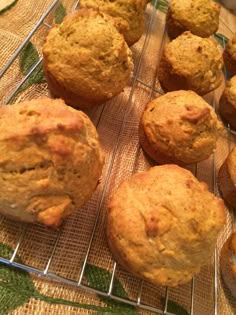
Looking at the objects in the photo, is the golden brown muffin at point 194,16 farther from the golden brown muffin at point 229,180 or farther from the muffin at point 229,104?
the golden brown muffin at point 229,180

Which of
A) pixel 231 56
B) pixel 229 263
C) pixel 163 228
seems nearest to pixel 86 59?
pixel 163 228

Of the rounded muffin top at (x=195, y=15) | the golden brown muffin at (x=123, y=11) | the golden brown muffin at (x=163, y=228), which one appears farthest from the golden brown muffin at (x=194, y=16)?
the golden brown muffin at (x=163, y=228)

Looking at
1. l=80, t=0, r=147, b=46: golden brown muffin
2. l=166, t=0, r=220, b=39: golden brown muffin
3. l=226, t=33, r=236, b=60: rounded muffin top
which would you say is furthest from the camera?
l=226, t=33, r=236, b=60: rounded muffin top

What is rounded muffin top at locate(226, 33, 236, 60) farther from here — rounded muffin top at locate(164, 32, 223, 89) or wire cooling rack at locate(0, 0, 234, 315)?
wire cooling rack at locate(0, 0, 234, 315)

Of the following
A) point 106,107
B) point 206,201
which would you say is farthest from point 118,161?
point 206,201

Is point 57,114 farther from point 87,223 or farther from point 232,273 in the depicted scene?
point 232,273

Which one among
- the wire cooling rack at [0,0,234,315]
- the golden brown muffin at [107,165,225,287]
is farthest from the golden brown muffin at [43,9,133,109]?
the golden brown muffin at [107,165,225,287]
